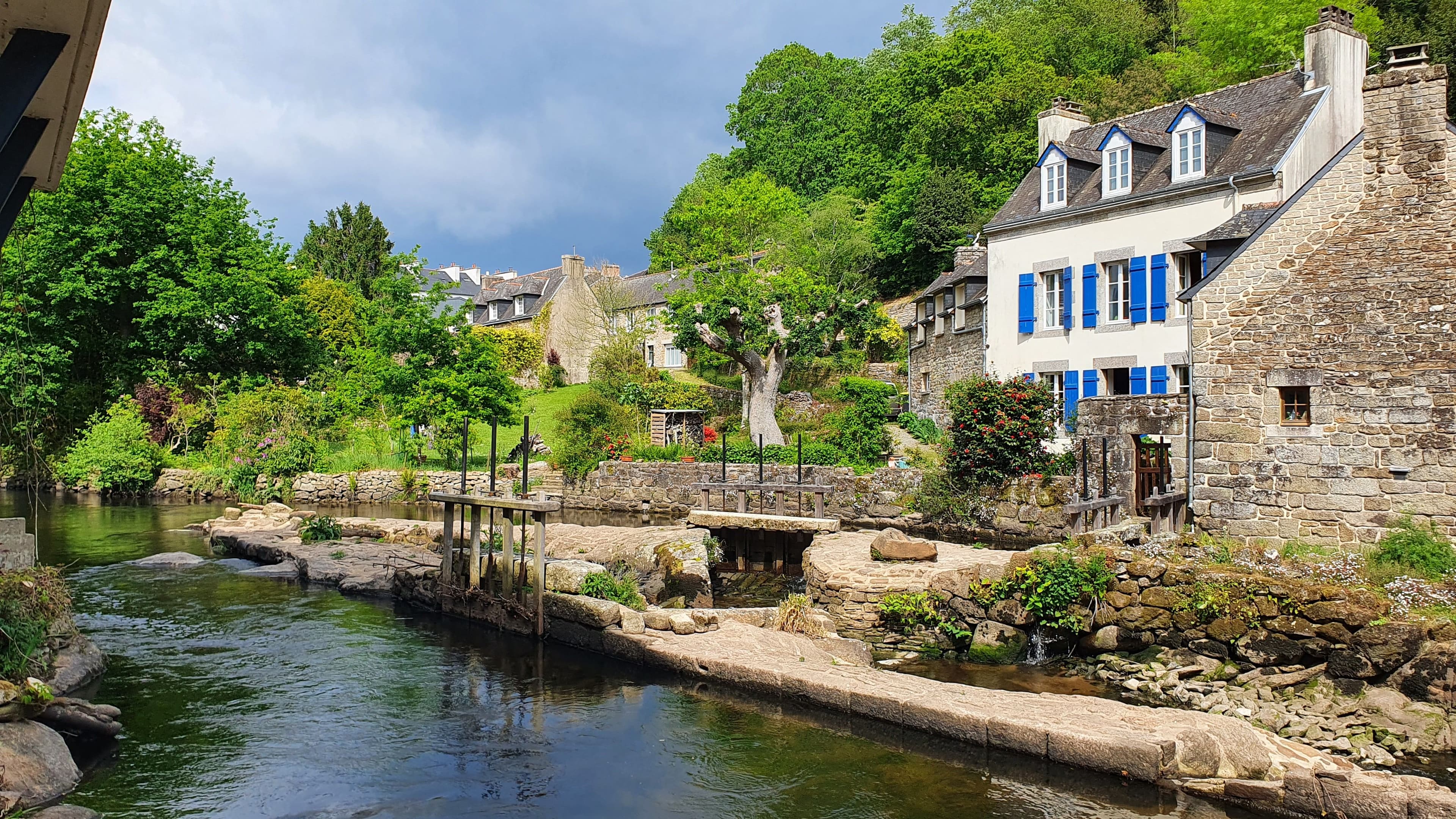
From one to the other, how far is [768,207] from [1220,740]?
37552 mm

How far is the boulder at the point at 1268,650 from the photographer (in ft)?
36.0

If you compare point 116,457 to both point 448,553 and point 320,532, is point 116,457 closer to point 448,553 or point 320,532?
point 320,532

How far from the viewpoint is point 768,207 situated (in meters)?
44.0

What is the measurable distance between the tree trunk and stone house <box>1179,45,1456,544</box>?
1751 centimetres

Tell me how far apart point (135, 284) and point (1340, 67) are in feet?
122

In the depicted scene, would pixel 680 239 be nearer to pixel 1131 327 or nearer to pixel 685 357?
pixel 685 357

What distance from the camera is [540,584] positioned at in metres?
13.8

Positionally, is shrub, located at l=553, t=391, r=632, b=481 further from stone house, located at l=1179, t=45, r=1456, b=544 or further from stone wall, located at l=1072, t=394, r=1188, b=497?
stone house, located at l=1179, t=45, r=1456, b=544

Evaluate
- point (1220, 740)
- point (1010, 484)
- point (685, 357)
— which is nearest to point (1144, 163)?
point (1010, 484)

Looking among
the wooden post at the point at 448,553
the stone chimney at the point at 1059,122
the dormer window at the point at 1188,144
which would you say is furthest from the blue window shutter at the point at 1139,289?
the wooden post at the point at 448,553

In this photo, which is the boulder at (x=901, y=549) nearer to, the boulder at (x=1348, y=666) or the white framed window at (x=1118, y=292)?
the boulder at (x=1348, y=666)

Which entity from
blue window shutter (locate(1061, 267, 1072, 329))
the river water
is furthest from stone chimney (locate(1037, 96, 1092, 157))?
the river water

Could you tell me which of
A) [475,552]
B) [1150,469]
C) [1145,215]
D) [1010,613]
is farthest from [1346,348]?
[475,552]

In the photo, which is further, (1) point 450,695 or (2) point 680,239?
(2) point 680,239
